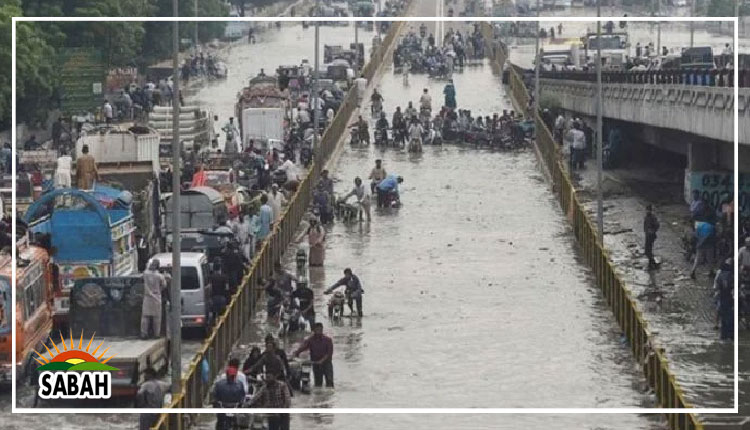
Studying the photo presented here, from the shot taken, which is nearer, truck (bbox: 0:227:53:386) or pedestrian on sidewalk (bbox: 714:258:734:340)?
truck (bbox: 0:227:53:386)

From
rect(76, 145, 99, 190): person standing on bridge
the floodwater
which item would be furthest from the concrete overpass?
rect(76, 145, 99, 190): person standing on bridge

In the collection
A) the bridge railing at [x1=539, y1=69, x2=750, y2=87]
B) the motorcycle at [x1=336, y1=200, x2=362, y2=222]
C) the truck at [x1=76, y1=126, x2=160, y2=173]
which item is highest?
the bridge railing at [x1=539, y1=69, x2=750, y2=87]

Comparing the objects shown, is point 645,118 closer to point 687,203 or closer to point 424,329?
point 687,203

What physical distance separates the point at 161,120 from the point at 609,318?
95.7 ft

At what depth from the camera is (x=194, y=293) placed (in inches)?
1491

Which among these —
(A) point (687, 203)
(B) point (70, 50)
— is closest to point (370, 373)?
(A) point (687, 203)

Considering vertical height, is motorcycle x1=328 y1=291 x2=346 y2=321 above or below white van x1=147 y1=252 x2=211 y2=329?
below

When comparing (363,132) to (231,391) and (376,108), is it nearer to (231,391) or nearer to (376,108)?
(376,108)

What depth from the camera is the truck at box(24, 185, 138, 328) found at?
3844 cm

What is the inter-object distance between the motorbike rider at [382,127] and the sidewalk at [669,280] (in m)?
6.43

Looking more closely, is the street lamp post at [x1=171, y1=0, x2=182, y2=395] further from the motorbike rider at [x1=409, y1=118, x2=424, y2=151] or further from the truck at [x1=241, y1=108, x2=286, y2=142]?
the motorbike rider at [x1=409, y1=118, x2=424, y2=151]

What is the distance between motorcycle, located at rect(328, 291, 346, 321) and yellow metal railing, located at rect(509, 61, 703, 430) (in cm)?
428

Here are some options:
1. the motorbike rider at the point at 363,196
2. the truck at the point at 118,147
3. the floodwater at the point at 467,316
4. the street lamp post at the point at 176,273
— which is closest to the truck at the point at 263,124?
the floodwater at the point at 467,316

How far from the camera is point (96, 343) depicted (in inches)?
1347
